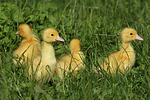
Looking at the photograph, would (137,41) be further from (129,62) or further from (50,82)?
(50,82)

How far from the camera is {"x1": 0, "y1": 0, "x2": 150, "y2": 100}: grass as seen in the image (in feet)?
12.0

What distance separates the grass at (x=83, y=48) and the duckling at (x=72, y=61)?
138 mm

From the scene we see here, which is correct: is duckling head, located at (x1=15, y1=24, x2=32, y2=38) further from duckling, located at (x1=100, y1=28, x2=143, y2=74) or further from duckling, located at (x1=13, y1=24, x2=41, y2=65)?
duckling, located at (x1=100, y1=28, x2=143, y2=74)

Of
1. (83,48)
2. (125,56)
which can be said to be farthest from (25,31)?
(125,56)

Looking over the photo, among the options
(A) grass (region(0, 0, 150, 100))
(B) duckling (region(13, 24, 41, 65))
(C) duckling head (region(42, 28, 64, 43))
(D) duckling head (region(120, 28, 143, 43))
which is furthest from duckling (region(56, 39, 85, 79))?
(D) duckling head (region(120, 28, 143, 43))

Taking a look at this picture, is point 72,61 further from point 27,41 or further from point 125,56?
point 27,41

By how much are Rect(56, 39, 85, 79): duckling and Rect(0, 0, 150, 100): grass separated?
0.45 ft

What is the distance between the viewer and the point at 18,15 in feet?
18.1

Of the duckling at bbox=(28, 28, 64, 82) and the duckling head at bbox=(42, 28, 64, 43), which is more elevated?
the duckling head at bbox=(42, 28, 64, 43)

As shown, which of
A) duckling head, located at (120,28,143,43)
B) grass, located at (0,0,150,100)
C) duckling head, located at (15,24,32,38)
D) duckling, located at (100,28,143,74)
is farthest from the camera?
duckling head, located at (15,24,32,38)

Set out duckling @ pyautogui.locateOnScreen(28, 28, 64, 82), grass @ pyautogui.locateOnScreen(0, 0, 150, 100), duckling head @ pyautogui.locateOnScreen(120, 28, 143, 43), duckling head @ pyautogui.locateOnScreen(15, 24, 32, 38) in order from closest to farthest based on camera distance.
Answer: grass @ pyautogui.locateOnScreen(0, 0, 150, 100), duckling @ pyautogui.locateOnScreen(28, 28, 64, 82), duckling head @ pyautogui.locateOnScreen(120, 28, 143, 43), duckling head @ pyautogui.locateOnScreen(15, 24, 32, 38)

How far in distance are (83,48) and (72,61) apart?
1.98ft

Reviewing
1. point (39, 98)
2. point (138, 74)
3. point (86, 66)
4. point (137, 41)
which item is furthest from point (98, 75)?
point (137, 41)

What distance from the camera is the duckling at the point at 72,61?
14.1 ft
